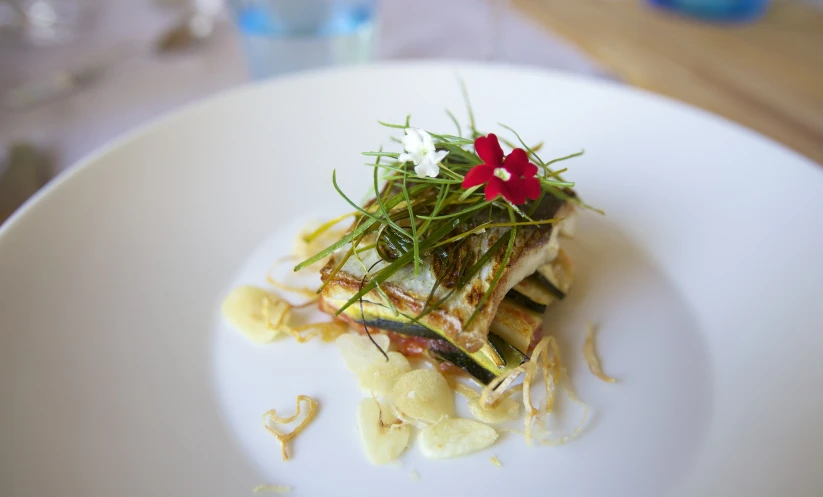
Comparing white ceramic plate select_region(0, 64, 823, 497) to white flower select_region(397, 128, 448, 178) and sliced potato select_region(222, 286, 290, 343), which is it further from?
white flower select_region(397, 128, 448, 178)

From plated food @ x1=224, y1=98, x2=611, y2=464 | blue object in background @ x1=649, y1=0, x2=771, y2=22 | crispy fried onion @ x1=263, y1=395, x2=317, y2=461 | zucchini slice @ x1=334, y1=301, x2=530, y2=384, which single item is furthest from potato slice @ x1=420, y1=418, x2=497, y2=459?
blue object in background @ x1=649, y1=0, x2=771, y2=22

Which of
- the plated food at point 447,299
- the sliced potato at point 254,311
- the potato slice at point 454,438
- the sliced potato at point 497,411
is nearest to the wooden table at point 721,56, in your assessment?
the plated food at point 447,299

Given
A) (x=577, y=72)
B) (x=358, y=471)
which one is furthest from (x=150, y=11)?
(x=358, y=471)

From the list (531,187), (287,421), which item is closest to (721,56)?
(531,187)

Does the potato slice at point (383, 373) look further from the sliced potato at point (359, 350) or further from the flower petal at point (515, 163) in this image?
the flower petal at point (515, 163)

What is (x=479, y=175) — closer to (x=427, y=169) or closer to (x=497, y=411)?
(x=427, y=169)

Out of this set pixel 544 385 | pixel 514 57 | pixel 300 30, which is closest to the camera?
pixel 544 385

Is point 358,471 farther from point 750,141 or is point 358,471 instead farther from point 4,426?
point 750,141
